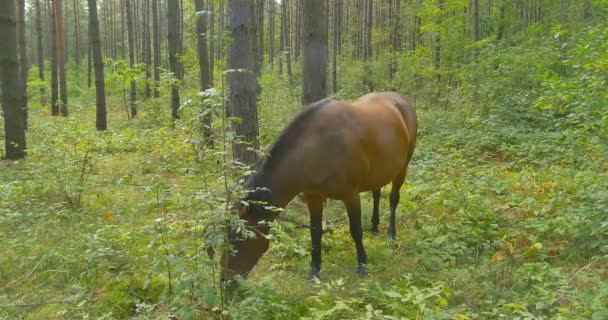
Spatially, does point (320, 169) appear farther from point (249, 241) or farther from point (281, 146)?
point (249, 241)

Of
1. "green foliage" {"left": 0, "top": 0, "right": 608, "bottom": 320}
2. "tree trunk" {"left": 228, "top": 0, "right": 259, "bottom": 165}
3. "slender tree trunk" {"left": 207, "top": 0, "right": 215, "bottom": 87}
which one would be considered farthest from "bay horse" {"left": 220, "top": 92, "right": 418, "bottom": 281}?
"slender tree trunk" {"left": 207, "top": 0, "right": 215, "bottom": 87}

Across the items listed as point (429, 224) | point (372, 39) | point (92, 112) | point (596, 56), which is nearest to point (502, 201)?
point (429, 224)

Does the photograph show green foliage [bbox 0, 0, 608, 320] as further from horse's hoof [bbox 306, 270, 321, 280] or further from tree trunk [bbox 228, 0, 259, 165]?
tree trunk [bbox 228, 0, 259, 165]

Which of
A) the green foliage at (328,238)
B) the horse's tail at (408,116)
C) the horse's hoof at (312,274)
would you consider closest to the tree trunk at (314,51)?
the horse's tail at (408,116)

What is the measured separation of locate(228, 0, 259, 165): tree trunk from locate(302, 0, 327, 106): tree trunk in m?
1.54

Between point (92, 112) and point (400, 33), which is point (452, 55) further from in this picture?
point (92, 112)

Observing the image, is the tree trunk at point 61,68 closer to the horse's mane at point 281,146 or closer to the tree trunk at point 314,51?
the tree trunk at point 314,51

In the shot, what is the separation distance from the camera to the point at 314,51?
649 centimetres

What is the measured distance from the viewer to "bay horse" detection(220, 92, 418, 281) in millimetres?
3846

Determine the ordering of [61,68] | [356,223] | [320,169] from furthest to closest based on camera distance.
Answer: [61,68] < [356,223] < [320,169]

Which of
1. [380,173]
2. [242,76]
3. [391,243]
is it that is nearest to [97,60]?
[242,76]

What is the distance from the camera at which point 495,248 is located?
473 cm

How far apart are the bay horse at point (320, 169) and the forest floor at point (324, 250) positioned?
30cm

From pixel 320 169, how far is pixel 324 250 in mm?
1249
